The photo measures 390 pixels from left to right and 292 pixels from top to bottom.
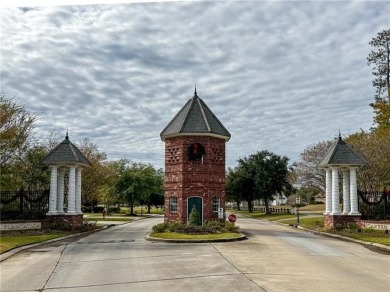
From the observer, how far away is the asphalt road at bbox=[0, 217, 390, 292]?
11570 millimetres

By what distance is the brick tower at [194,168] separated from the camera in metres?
30.7

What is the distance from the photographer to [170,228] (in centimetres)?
2736

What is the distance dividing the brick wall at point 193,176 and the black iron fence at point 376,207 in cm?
1007

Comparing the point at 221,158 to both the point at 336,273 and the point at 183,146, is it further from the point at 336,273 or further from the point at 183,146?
the point at 336,273

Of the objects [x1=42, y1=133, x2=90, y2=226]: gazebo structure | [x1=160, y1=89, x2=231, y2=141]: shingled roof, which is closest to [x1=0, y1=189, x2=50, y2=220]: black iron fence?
[x1=42, y1=133, x2=90, y2=226]: gazebo structure

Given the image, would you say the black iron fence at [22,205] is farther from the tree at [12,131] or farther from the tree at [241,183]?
the tree at [241,183]

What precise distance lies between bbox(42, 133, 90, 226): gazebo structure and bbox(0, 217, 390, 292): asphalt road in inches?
428

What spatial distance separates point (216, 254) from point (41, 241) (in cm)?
1077

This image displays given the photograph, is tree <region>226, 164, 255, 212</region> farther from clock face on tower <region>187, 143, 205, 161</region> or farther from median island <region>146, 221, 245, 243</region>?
median island <region>146, 221, 245, 243</region>

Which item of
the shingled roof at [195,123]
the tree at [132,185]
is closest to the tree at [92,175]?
the tree at [132,185]

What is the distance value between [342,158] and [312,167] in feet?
64.2

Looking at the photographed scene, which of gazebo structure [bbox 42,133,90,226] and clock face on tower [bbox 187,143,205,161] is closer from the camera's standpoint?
clock face on tower [bbox 187,143,205,161]

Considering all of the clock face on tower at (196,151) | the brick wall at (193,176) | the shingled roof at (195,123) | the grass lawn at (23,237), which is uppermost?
the shingled roof at (195,123)

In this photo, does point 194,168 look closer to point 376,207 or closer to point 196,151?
point 196,151
